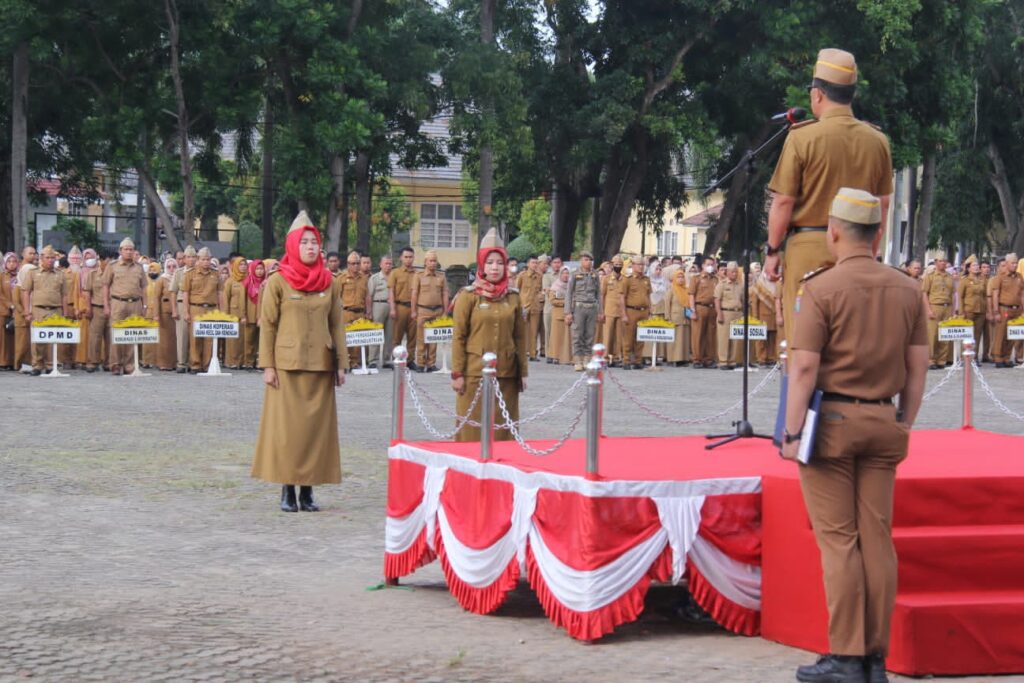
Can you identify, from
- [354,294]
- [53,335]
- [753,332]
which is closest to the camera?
[53,335]

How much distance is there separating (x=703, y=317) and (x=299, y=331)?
63.6 ft

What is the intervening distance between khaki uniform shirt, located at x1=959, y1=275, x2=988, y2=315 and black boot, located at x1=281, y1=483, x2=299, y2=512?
70.9 ft

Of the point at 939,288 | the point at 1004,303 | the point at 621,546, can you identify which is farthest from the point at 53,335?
the point at 621,546

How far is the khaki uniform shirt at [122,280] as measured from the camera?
2509 centimetres

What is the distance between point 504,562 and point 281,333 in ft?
13.3

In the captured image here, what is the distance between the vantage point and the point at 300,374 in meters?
11.5

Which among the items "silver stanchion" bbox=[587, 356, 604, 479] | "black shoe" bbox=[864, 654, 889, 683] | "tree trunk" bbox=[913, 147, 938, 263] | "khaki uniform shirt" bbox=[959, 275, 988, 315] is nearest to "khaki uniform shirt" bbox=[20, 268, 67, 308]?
"khaki uniform shirt" bbox=[959, 275, 988, 315]

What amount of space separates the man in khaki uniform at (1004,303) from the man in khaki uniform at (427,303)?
1102cm

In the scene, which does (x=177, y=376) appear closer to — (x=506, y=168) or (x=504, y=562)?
(x=504, y=562)

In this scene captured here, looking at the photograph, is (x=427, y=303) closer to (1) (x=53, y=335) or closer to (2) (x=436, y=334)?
(2) (x=436, y=334)

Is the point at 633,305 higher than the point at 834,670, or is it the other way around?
the point at 633,305

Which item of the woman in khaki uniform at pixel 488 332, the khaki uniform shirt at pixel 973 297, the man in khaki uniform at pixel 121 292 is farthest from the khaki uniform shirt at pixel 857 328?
the khaki uniform shirt at pixel 973 297

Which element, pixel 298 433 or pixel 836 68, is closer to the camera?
pixel 836 68

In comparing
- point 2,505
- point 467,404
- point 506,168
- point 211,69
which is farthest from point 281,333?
point 506,168
